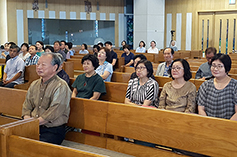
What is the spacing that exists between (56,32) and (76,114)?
1372 cm

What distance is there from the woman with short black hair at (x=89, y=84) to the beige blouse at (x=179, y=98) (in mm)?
812

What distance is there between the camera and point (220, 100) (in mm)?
2928

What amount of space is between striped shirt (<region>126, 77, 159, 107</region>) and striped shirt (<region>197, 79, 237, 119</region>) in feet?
2.03

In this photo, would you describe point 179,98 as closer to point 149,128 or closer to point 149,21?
point 149,128

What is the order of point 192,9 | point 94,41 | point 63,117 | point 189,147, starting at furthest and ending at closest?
point 94,41 < point 192,9 < point 63,117 < point 189,147

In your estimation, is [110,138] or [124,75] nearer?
[110,138]

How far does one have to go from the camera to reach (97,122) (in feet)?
9.50

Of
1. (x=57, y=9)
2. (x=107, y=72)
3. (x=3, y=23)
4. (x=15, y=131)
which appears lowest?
(x=15, y=131)

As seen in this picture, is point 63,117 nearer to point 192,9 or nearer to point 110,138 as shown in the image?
point 110,138

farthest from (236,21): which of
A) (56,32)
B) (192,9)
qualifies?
(56,32)

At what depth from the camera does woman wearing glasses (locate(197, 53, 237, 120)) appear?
2900 millimetres

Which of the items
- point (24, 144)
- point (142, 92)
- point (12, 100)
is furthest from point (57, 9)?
point (24, 144)

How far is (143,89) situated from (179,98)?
1.61 feet

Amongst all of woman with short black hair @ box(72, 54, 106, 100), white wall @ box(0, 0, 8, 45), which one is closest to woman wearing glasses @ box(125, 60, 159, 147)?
woman with short black hair @ box(72, 54, 106, 100)
